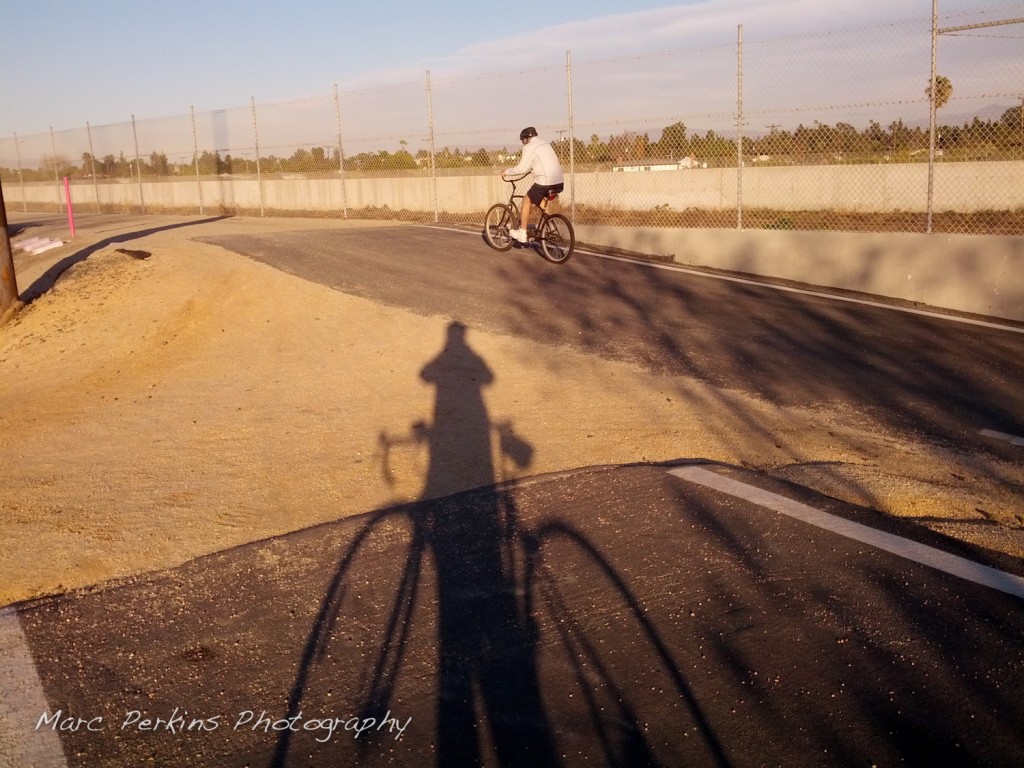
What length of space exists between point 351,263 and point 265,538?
335 inches

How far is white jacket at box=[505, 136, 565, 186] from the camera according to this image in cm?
1309

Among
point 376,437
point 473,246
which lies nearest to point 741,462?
point 376,437

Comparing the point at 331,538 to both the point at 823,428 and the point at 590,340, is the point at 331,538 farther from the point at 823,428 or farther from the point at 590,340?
the point at 590,340

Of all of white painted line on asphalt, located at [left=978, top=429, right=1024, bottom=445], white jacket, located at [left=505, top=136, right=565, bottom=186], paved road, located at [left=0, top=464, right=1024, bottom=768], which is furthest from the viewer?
white jacket, located at [left=505, top=136, right=565, bottom=186]

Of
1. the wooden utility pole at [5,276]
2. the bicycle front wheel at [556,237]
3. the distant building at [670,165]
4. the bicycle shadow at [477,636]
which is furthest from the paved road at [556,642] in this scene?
the distant building at [670,165]

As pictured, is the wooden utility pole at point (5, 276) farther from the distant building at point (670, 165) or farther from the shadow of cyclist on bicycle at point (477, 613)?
the distant building at point (670, 165)

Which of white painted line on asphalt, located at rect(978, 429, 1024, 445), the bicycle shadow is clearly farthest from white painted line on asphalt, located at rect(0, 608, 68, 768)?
white painted line on asphalt, located at rect(978, 429, 1024, 445)

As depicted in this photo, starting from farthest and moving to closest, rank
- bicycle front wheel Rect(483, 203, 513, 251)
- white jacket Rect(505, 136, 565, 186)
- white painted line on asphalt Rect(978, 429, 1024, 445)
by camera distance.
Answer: bicycle front wheel Rect(483, 203, 513, 251), white jacket Rect(505, 136, 565, 186), white painted line on asphalt Rect(978, 429, 1024, 445)

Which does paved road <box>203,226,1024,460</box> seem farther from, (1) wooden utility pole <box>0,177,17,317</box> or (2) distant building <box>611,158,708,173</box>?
(2) distant building <box>611,158,708,173</box>

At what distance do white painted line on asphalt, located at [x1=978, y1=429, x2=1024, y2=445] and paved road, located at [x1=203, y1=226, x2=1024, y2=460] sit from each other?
0.10ft

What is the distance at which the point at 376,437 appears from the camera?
7023 millimetres

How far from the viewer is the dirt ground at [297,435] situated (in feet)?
18.1

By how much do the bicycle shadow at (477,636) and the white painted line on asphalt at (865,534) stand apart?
1111 mm

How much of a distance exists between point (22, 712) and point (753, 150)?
13.9m
